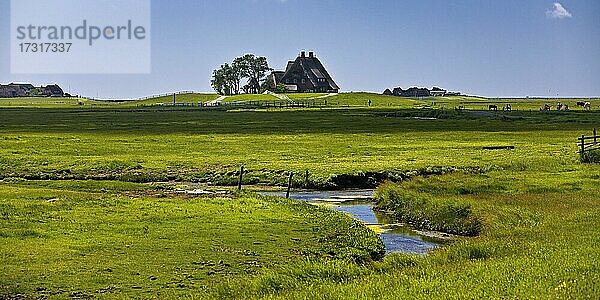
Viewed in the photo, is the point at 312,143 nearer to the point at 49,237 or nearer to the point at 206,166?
the point at 206,166

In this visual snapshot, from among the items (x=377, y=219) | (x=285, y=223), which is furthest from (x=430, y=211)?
(x=285, y=223)

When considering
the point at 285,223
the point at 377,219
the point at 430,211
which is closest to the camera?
the point at 285,223

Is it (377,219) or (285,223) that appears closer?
(285,223)

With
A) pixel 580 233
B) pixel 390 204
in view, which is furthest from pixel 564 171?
pixel 580 233

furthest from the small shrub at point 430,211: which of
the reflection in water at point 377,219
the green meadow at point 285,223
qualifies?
Result: the reflection in water at point 377,219

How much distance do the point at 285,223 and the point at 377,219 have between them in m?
7.04

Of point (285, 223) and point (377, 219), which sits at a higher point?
point (285, 223)

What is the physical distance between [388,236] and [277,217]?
460 cm

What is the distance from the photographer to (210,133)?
92.8 metres

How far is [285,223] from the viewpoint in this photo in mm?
32906

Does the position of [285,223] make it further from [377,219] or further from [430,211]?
[430,211]

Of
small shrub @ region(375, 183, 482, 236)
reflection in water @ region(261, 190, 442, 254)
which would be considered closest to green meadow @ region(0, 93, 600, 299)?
small shrub @ region(375, 183, 482, 236)

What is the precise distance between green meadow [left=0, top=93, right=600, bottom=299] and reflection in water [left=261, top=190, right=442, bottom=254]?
3.13 feet

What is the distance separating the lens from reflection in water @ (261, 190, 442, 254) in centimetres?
3108
